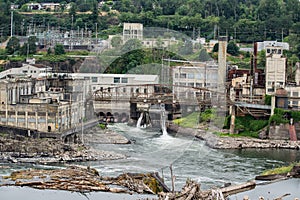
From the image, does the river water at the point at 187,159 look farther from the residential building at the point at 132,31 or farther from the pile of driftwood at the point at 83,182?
the residential building at the point at 132,31

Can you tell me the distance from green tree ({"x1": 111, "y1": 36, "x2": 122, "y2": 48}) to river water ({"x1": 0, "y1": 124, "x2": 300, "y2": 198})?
6433mm

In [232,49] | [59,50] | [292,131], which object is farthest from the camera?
[232,49]

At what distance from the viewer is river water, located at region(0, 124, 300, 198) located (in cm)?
1023

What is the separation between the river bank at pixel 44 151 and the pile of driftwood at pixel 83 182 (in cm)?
188

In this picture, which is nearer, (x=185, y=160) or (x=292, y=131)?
(x=185, y=160)

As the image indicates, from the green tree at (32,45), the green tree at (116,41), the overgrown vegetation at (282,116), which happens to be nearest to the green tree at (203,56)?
the green tree at (116,41)

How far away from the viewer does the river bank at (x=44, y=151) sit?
11.2 metres

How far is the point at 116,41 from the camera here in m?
20.6

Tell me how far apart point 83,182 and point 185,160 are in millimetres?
3384

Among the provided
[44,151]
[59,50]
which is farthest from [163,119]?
[59,50]

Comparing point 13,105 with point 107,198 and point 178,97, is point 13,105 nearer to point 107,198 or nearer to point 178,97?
point 178,97

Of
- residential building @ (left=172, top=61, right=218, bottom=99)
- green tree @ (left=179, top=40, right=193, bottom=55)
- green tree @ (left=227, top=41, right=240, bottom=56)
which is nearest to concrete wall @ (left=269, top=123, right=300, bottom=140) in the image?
residential building @ (left=172, top=61, right=218, bottom=99)

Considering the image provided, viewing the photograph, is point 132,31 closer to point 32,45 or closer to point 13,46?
point 32,45

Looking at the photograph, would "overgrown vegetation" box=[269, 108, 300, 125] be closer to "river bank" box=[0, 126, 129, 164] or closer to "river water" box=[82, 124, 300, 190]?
"river water" box=[82, 124, 300, 190]
